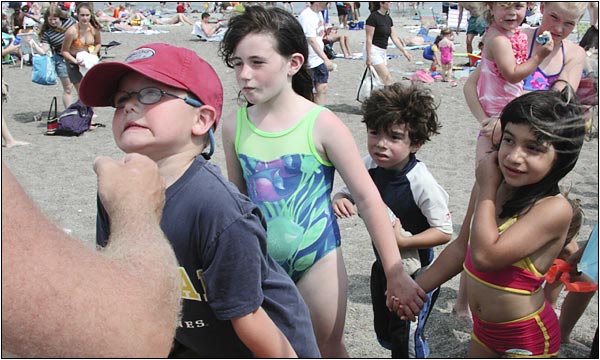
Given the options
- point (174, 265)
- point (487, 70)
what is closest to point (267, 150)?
point (174, 265)

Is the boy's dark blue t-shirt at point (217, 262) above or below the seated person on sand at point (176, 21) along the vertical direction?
above

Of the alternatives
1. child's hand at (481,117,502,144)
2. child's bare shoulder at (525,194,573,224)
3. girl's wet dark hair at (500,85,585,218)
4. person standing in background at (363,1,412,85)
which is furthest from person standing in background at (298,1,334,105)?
child's bare shoulder at (525,194,573,224)

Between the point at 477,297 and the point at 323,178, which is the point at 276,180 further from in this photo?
the point at 477,297

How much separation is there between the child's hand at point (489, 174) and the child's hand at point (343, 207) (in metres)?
0.62

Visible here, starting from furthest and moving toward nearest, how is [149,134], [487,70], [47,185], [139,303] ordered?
[47,185]
[487,70]
[149,134]
[139,303]

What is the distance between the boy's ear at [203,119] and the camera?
1895 millimetres

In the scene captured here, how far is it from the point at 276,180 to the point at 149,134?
86 centimetres

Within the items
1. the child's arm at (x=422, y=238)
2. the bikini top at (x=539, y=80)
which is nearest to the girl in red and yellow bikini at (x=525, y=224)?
the child's arm at (x=422, y=238)

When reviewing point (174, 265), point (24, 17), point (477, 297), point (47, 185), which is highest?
point (174, 265)

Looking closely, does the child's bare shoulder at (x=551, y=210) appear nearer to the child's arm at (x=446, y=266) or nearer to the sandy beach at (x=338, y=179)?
the child's arm at (x=446, y=266)

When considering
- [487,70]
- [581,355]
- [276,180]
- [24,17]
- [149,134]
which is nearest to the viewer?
[149,134]

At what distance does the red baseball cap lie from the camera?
178 centimetres

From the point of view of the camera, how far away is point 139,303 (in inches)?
44.0

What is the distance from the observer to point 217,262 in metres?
1.65
